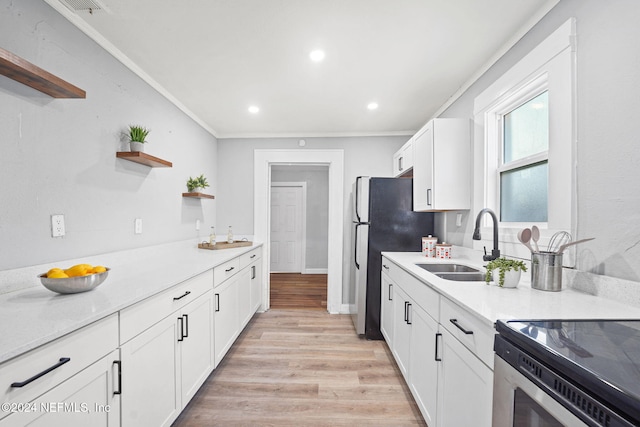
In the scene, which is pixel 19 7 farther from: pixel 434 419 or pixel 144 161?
pixel 434 419

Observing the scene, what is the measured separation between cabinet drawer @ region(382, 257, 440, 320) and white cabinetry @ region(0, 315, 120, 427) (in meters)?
1.52

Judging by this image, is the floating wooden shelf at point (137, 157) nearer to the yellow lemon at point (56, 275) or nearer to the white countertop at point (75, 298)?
the white countertop at point (75, 298)

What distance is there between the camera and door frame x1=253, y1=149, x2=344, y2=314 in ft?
11.5

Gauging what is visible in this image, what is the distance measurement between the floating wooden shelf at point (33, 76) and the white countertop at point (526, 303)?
210 centimetres

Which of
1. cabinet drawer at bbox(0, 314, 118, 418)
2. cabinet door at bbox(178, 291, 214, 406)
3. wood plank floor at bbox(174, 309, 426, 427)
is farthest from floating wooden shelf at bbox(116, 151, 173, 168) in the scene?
wood plank floor at bbox(174, 309, 426, 427)

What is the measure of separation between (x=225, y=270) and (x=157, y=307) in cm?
90

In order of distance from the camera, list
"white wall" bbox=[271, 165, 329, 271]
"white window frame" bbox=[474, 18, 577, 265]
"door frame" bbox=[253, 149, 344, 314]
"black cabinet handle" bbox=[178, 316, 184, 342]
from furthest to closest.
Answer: "white wall" bbox=[271, 165, 329, 271] → "door frame" bbox=[253, 149, 344, 314] → "black cabinet handle" bbox=[178, 316, 184, 342] → "white window frame" bbox=[474, 18, 577, 265]

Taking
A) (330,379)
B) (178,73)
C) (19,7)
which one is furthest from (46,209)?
(330,379)

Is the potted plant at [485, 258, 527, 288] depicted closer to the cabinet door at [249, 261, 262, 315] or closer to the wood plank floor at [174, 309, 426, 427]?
the wood plank floor at [174, 309, 426, 427]

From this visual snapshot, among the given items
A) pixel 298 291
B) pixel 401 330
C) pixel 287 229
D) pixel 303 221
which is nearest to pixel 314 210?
pixel 303 221

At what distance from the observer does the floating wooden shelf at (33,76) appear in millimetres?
1052

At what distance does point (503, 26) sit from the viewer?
1589 millimetres

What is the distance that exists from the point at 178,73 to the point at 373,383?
2946 millimetres

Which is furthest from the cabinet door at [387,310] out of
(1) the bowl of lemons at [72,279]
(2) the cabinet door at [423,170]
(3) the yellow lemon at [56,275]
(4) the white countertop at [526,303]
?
(3) the yellow lemon at [56,275]
